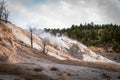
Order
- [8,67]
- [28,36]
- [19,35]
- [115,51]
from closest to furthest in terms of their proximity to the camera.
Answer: [8,67] → [19,35] → [28,36] → [115,51]

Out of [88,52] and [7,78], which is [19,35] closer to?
[88,52]

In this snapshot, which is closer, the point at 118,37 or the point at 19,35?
the point at 19,35

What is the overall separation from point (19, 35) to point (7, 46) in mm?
24310

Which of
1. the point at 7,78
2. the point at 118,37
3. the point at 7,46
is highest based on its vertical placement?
the point at 118,37

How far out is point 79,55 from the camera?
100438mm

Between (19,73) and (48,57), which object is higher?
(48,57)

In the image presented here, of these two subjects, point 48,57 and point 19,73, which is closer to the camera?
point 19,73

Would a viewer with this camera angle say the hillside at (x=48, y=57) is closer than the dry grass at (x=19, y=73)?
No

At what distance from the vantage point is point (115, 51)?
157250mm

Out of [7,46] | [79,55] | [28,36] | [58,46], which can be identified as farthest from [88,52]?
[7,46]

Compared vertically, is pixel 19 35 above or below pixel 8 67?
above

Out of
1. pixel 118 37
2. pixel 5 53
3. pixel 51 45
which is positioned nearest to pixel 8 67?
pixel 5 53

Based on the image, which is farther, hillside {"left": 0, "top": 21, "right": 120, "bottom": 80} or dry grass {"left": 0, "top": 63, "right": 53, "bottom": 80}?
hillside {"left": 0, "top": 21, "right": 120, "bottom": 80}

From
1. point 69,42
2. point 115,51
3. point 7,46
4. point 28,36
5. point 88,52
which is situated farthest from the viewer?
point 115,51
